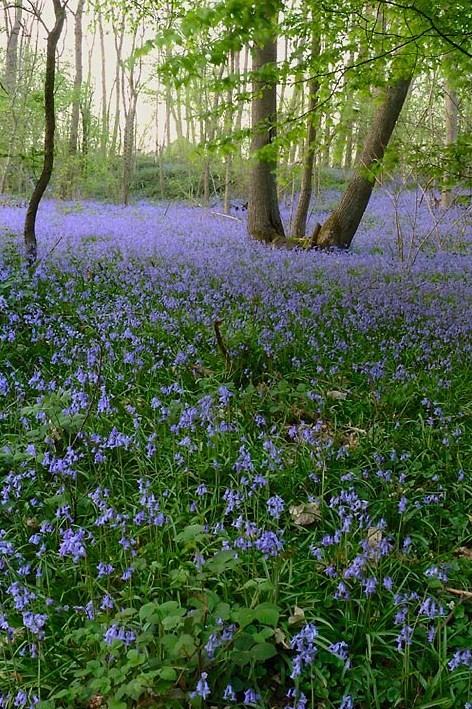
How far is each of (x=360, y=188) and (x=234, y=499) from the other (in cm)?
1058

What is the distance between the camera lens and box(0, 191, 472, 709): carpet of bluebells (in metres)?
2.17

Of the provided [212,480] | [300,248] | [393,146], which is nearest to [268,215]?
[300,248]

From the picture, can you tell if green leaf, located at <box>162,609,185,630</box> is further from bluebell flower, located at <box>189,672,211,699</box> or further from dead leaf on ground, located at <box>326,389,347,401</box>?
dead leaf on ground, located at <box>326,389,347,401</box>

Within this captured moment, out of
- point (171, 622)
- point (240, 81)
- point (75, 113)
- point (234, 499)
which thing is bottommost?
point (234, 499)

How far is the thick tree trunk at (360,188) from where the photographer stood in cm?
1168

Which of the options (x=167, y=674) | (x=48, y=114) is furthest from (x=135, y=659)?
(x=48, y=114)

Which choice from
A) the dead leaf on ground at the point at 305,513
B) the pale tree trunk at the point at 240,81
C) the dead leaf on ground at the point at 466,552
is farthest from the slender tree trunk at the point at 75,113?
the dead leaf on ground at the point at 466,552

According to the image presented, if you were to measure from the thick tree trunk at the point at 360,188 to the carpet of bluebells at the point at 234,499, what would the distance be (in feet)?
17.4

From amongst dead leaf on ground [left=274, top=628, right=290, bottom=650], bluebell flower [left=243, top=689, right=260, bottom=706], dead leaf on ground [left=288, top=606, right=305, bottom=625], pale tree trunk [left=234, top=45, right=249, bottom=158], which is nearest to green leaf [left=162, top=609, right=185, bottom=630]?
bluebell flower [left=243, top=689, right=260, bottom=706]

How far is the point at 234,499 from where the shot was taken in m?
3.19

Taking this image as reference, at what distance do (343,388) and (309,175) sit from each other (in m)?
9.80

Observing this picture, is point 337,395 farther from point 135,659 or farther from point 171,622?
point 135,659

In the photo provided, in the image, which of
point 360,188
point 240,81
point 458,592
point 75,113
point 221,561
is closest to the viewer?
point 221,561

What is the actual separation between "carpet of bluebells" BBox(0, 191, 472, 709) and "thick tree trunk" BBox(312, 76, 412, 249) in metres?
5.29
